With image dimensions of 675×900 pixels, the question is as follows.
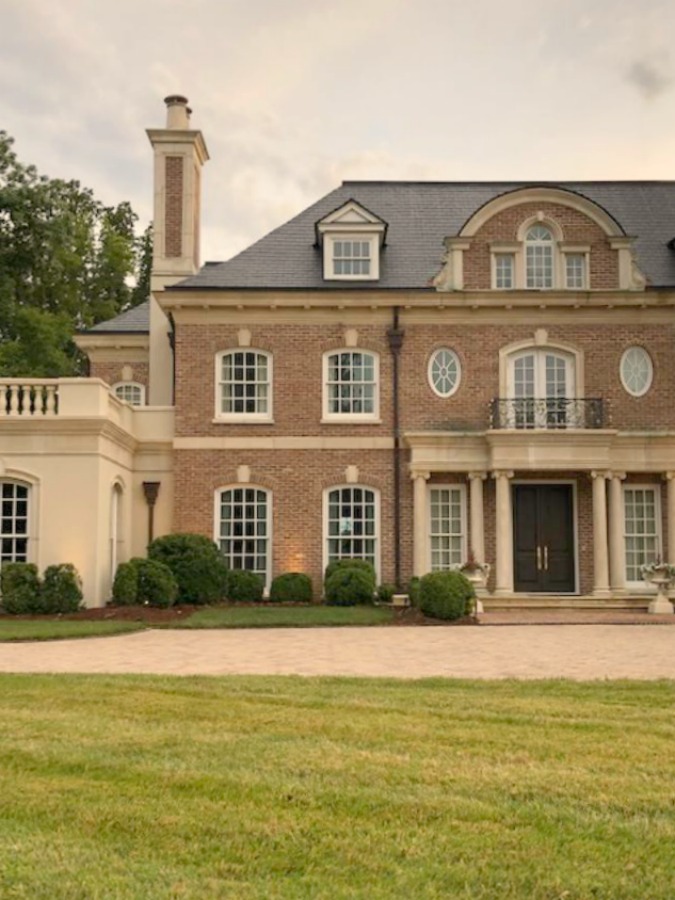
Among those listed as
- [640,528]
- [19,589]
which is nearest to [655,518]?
[640,528]

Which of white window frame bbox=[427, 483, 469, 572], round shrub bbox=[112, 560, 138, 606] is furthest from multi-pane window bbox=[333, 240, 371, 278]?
round shrub bbox=[112, 560, 138, 606]

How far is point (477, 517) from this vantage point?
76.2ft

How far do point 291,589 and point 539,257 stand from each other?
9937mm

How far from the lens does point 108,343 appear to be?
30.6 metres

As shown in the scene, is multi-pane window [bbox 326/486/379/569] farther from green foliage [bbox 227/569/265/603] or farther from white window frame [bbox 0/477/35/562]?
white window frame [bbox 0/477/35/562]

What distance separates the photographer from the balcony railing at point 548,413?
2362 centimetres

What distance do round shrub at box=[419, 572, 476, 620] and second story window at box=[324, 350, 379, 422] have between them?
5.66 m

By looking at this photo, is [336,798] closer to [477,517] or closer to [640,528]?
[477,517]

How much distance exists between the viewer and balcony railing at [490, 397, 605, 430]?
23625 millimetres

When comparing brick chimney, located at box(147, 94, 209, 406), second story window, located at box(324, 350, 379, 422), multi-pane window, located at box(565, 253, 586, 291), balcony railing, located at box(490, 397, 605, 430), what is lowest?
balcony railing, located at box(490, 397, 605, 430)

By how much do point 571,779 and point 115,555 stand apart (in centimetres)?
1790

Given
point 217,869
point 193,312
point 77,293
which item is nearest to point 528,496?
point 193,312

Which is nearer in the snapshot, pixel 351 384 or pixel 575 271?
pixel 351 384

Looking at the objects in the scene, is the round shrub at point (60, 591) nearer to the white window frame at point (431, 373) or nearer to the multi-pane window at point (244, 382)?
the multi-pane window at point (244, 382)
